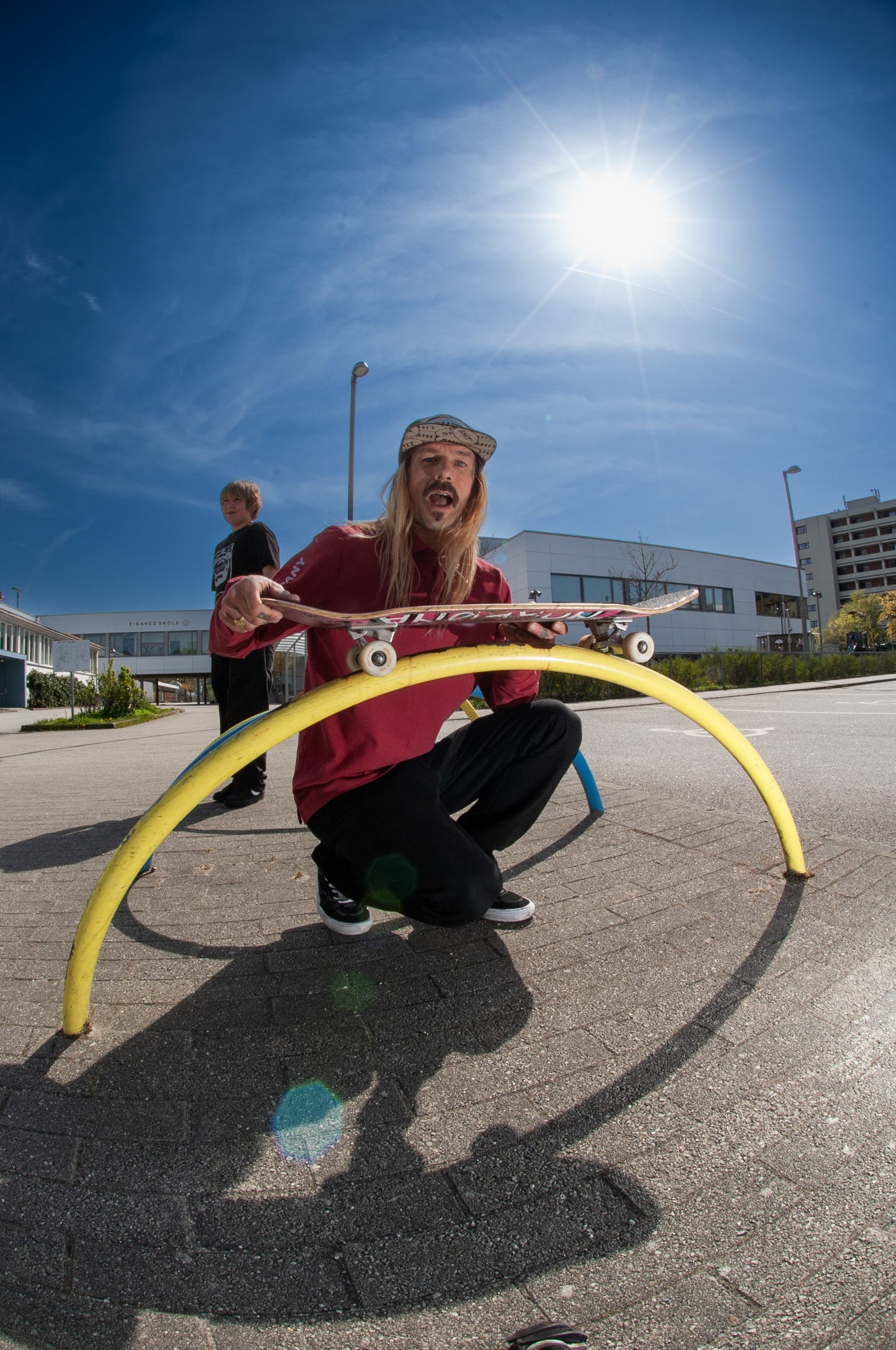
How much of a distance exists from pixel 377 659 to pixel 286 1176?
0.99 meters

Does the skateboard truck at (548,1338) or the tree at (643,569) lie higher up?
the tree at (643,569)

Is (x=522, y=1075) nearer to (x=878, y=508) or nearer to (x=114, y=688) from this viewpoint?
(x=114, y=688)

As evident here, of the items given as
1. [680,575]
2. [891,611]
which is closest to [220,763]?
[680,575]

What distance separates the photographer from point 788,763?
5.18 metres

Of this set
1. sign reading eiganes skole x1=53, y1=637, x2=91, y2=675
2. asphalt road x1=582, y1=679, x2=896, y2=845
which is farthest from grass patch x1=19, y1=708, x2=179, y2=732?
asphalt road x1=582, y1=679, x2=896, y2=845

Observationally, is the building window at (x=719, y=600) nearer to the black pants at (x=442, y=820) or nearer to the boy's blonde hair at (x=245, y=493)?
the boy's blonde hair at (x=245, y=493)

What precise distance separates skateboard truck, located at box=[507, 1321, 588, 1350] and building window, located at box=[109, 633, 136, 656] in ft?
211

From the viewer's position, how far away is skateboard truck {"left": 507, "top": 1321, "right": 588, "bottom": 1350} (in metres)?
0.83

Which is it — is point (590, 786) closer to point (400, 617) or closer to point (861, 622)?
point (400, 617)

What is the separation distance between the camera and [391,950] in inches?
82.1

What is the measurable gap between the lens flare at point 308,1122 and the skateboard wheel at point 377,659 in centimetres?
90

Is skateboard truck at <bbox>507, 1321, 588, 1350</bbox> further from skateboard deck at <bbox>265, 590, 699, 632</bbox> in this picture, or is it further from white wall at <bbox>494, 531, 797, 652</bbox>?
white wall at <bbox>494, 531, 797, 652</bbox>

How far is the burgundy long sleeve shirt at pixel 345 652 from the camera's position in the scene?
76.0 inches

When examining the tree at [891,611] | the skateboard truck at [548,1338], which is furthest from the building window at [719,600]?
the skateboard truck at [548,1338]
